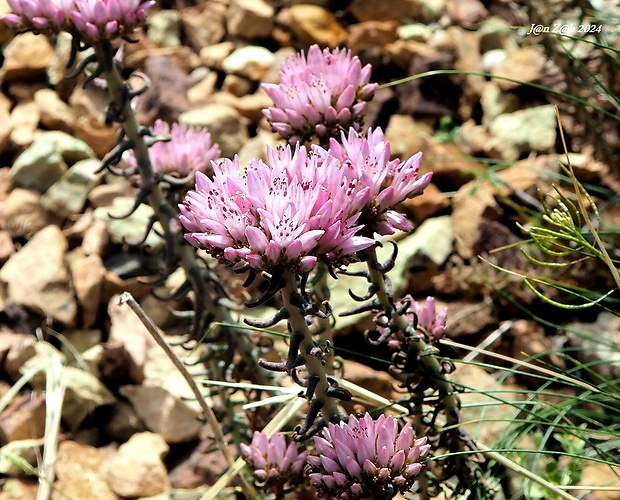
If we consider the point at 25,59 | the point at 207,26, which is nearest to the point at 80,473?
the point at 25,59

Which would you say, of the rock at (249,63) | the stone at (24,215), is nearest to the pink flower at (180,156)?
the stone at (24,215)

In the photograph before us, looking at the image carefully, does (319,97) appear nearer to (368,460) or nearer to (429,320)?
(429,320)

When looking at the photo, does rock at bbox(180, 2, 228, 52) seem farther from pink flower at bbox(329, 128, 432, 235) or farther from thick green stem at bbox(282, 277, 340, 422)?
thick green stem at bbox(282, 277, 340, 422)

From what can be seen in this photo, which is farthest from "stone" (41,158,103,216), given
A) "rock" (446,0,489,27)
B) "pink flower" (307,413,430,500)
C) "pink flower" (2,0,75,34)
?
"pink flower" (307,413,430,500)

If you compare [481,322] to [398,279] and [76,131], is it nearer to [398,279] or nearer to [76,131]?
[398,279]

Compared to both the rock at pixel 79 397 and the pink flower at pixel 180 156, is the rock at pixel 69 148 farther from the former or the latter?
the pink flower at pixel 180 156

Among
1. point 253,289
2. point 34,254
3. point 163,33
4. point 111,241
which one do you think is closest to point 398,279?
point 253,289

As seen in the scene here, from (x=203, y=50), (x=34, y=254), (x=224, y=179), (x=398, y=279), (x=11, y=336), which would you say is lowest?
(x=11, y=336)
